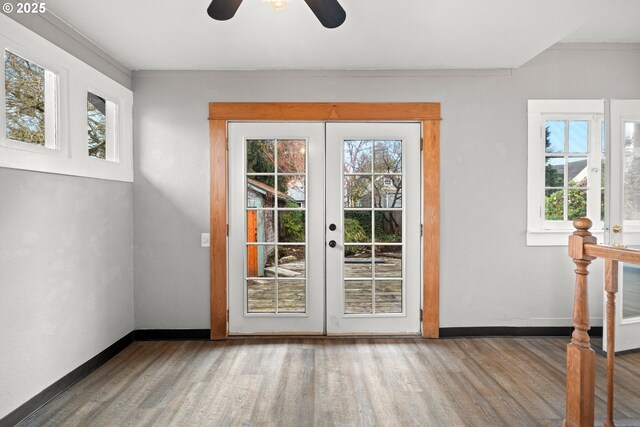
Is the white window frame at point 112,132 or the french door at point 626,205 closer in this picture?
the french door at point 626,205

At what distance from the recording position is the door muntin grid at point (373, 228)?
3723 millimetres

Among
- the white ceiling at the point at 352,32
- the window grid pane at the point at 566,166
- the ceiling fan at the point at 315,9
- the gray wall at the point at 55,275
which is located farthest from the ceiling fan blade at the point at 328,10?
the window grid pane at the point at 566,166

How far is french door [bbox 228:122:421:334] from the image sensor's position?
371 cm

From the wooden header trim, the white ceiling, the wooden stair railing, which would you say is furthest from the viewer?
the wooden header trim

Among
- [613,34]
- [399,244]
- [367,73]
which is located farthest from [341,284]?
[613,34]

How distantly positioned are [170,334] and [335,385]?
177 cm

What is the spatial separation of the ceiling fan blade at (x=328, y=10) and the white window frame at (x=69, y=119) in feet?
5.57

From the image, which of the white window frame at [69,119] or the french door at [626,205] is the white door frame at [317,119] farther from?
the french door at [626,205]

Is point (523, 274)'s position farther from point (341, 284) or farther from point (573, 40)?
point (573, 40)

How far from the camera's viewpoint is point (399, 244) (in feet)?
12.3

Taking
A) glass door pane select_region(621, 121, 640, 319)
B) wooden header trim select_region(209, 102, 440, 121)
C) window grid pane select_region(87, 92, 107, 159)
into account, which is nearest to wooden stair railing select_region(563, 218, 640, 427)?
glass door pane select_region(621, 121, 640, 319)

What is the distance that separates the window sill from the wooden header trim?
141cm

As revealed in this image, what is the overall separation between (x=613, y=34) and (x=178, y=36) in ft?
12.0

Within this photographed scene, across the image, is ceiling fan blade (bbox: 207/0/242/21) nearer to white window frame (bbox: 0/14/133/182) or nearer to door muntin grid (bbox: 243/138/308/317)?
white window frame (bbox: 0/14/133/182)
